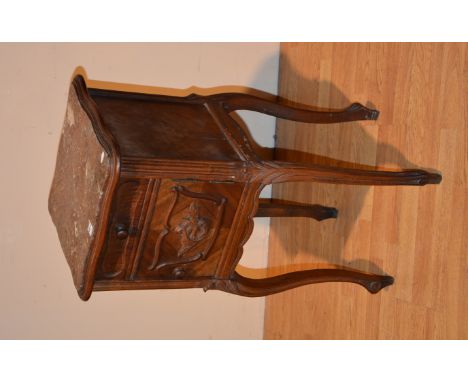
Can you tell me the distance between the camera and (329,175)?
1809 millimetres

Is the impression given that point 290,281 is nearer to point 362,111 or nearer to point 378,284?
point 378,284

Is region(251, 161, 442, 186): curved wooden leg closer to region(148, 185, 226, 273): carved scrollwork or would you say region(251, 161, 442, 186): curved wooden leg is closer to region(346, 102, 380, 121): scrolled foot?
region(148, 185, 226, 273): carved scrollwork

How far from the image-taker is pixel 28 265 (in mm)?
2391

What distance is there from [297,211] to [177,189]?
40.5 inches

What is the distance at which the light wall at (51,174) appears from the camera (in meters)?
2.29

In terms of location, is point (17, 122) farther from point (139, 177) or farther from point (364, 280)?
point (364, 280)

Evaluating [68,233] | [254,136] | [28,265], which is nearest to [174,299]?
[28,265]

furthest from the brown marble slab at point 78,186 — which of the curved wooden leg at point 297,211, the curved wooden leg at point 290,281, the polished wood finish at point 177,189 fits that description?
the curved wooden leg at point 297,211

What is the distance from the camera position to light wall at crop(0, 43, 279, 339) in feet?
7.52

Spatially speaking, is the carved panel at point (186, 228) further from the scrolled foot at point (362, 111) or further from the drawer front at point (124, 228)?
the scrolled foot at point (362, 111)

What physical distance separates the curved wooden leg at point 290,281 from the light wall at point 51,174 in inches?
33.4

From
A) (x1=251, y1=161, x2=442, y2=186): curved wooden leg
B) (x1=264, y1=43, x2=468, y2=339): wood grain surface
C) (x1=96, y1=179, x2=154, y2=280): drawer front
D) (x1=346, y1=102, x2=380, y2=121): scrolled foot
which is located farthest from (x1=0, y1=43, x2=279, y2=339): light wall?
(x1=251, y1=161, x2=442, y2=186): curved wooden leg

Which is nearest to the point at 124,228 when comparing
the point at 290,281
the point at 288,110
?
the point at 290,281

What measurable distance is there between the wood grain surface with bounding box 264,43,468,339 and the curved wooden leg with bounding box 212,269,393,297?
0.11 metres
